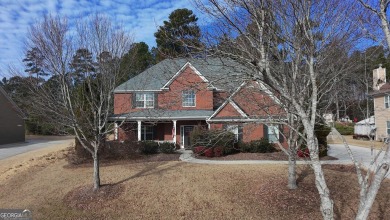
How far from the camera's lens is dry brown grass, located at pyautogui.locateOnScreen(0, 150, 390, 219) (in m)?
10.0

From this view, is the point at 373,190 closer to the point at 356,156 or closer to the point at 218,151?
the point at 218,151

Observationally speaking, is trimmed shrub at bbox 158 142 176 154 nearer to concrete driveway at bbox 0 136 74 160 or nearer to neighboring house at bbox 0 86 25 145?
concrete driveway at bbox 0 136 74 160

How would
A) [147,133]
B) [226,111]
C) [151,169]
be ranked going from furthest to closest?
[147,133] → [226,111] → [151,169]

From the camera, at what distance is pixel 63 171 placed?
16.8 m

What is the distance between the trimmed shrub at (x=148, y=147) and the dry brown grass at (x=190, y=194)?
5.18 metres

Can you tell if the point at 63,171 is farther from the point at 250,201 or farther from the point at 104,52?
the point at 250,201

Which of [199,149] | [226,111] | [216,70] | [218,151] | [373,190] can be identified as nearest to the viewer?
[373,190]

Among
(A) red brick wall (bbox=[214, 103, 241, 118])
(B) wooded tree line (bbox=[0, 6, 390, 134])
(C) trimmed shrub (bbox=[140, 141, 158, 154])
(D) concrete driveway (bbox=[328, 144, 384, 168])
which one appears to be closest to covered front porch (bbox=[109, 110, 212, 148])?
(A) red brick wall (bbox=[214, 103, 241, 118])

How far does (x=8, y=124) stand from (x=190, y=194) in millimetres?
37778

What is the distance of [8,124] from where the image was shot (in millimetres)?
41000

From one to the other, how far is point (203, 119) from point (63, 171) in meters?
11.5

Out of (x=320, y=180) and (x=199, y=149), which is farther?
(x=199, y=149)

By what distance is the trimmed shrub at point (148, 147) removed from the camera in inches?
827

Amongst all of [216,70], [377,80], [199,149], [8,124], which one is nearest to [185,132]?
[199,149]
